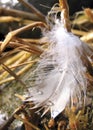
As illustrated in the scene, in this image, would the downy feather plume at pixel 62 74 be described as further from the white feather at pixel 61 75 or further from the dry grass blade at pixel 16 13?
the dry grass blade at pixel 16 13

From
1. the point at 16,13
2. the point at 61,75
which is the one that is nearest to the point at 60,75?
the point at 61,75

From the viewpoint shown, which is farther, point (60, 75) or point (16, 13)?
point (16, 13)

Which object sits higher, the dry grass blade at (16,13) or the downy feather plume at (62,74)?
the dry grass blade at (16,13)

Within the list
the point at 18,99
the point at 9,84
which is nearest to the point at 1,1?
the point at 9,84

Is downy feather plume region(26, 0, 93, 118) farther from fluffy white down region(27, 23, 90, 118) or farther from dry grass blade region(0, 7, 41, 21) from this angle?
dry grass blade region(0, 7, 41, 21)

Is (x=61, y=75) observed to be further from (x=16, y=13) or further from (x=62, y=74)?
(x=16, y=13)

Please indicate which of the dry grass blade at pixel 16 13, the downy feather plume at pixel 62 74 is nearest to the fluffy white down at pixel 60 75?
the downy feather plume at pixel 62 74

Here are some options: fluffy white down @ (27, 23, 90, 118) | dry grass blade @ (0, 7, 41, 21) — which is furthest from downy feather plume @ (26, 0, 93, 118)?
dry grass blade @ (0, 7, 41, 21)

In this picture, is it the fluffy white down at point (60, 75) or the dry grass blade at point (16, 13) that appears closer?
the fluffy white down at point (60, 75)

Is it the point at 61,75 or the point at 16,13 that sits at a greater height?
the point at 16,13
